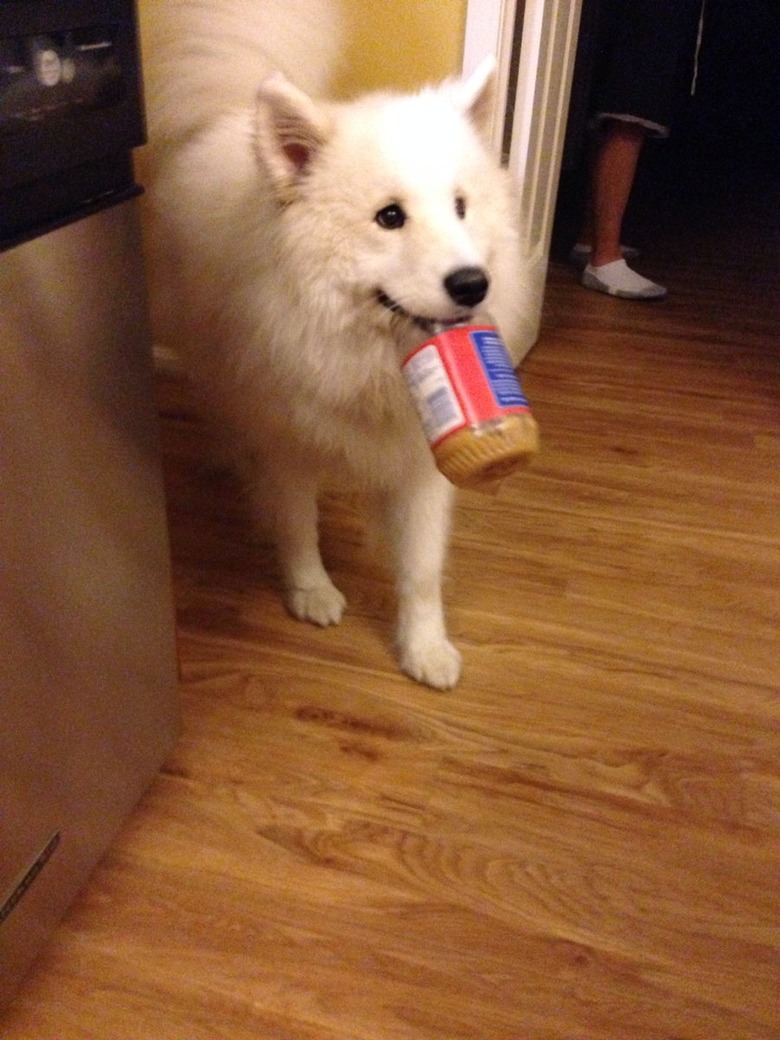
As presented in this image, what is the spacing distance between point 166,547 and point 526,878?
0.59 metres

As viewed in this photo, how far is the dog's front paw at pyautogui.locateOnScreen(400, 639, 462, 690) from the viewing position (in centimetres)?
136

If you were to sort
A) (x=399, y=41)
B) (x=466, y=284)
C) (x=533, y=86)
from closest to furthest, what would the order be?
(x=466, y=284)
(x=399, y=41)
(x=533, y=86)

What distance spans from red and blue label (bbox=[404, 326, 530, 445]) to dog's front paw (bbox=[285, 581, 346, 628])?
63cm

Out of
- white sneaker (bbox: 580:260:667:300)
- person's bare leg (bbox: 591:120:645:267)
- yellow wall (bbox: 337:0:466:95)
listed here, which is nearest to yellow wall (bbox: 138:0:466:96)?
yellow wall (bbox: 337:0:466:95)

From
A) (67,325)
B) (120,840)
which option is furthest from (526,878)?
(67,325)

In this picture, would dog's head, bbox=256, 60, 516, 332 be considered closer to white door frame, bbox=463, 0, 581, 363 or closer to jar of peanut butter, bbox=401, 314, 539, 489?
jar of peanut butter, bbox=401, 314, 539, 489

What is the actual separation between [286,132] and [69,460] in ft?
1.64

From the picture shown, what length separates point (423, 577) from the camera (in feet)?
4.58

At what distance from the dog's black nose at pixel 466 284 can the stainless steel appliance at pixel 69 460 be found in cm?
33

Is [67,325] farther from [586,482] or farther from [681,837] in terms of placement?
[586,482]

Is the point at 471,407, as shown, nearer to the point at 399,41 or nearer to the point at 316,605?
the point at 316,605

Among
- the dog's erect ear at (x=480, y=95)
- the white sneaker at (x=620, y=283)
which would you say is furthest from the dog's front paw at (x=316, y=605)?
the white sneaker at (x=620, y=283)

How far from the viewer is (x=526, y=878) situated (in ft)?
3.57

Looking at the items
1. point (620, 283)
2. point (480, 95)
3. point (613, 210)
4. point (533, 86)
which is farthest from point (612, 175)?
point (480, 95)
